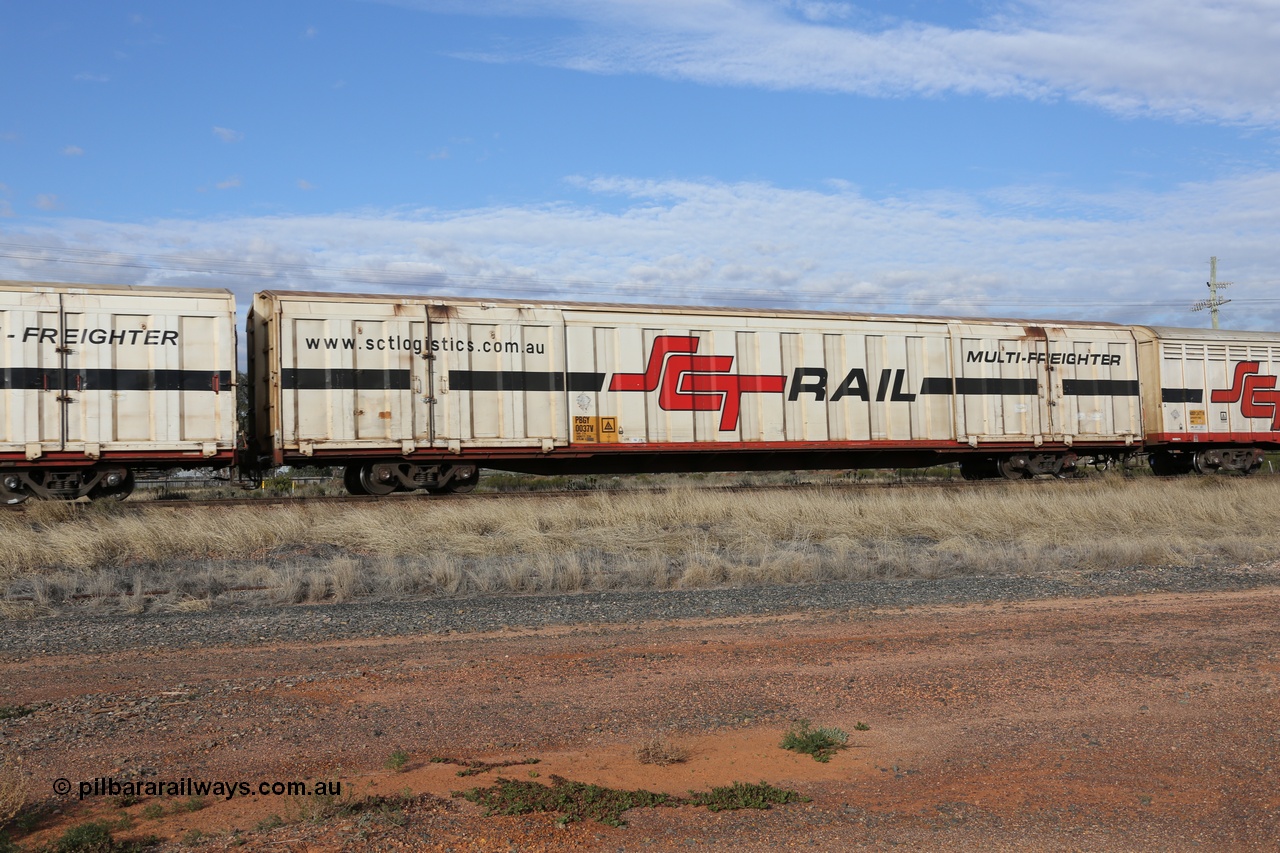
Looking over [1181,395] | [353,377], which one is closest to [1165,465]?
[1181,395]

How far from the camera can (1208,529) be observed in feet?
44.9

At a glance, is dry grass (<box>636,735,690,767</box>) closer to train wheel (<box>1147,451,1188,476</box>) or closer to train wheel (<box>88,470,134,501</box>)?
train wheel (<box>88,470,134,501</box>)

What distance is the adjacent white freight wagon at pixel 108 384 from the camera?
14148 millimetres

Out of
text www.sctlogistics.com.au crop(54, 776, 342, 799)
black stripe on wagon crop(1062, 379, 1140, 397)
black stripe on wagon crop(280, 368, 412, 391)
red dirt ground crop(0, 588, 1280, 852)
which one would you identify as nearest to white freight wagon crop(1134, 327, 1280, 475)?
black stripe on wagon crop(1062, 379, 1140, 397)

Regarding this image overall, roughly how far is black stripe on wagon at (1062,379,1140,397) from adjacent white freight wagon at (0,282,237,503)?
651 inches

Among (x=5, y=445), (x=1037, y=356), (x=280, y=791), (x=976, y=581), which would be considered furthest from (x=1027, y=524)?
(x=5, y=445)

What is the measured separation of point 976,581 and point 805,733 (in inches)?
214

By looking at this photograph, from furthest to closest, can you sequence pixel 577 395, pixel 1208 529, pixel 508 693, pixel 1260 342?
pixel 1260 342
pixel 577 395
pixel 1208 529
pixel 508 693

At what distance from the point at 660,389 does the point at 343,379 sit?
5.58m

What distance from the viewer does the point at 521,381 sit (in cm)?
1659

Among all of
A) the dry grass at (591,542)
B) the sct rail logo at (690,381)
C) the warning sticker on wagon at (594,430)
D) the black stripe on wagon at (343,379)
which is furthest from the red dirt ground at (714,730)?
the sct rail logo at (690,381)

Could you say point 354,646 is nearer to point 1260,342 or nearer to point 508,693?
point 508,693

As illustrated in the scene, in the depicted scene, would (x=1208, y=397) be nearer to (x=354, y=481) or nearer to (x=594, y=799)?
(x=354, y=481)

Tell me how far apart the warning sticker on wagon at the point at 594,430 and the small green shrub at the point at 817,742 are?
1244 cm
